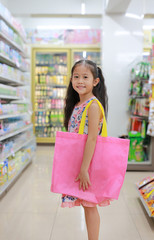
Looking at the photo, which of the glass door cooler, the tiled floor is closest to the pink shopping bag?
the tiled floor

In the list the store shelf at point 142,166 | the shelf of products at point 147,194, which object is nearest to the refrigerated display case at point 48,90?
the store shelf at point 142,166

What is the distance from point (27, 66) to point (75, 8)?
7.33 ft

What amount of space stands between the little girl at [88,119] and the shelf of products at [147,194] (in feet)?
2.88

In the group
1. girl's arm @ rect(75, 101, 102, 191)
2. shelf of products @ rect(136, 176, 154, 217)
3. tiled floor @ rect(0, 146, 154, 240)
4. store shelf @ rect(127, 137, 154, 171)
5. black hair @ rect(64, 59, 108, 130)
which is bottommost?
tiled floor @ rect(0, 146, 154, 240)

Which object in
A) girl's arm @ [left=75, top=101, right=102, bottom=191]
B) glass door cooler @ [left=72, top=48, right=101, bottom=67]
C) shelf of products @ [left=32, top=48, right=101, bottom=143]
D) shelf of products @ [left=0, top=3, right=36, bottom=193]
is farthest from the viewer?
shelf of products @ [left=32, top=48, right=101, bottom=143]

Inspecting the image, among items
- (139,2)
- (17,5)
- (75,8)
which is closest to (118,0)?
(139,2)

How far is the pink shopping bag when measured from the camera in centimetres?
146

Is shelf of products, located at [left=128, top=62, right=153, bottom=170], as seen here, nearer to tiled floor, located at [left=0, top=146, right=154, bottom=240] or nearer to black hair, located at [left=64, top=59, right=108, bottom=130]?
tiled floor, located at [left=0, top=146, right=154, bottom=240]

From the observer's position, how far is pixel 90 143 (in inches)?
56.4

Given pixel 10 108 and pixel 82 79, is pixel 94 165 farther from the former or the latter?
pixel 10 108

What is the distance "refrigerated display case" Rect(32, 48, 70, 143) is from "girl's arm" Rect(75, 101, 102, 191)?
562cm

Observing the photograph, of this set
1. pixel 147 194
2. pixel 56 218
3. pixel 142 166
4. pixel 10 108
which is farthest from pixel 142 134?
pixel 56 218

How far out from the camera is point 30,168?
4.41m

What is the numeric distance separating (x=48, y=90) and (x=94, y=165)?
Result: 5.88 meters
